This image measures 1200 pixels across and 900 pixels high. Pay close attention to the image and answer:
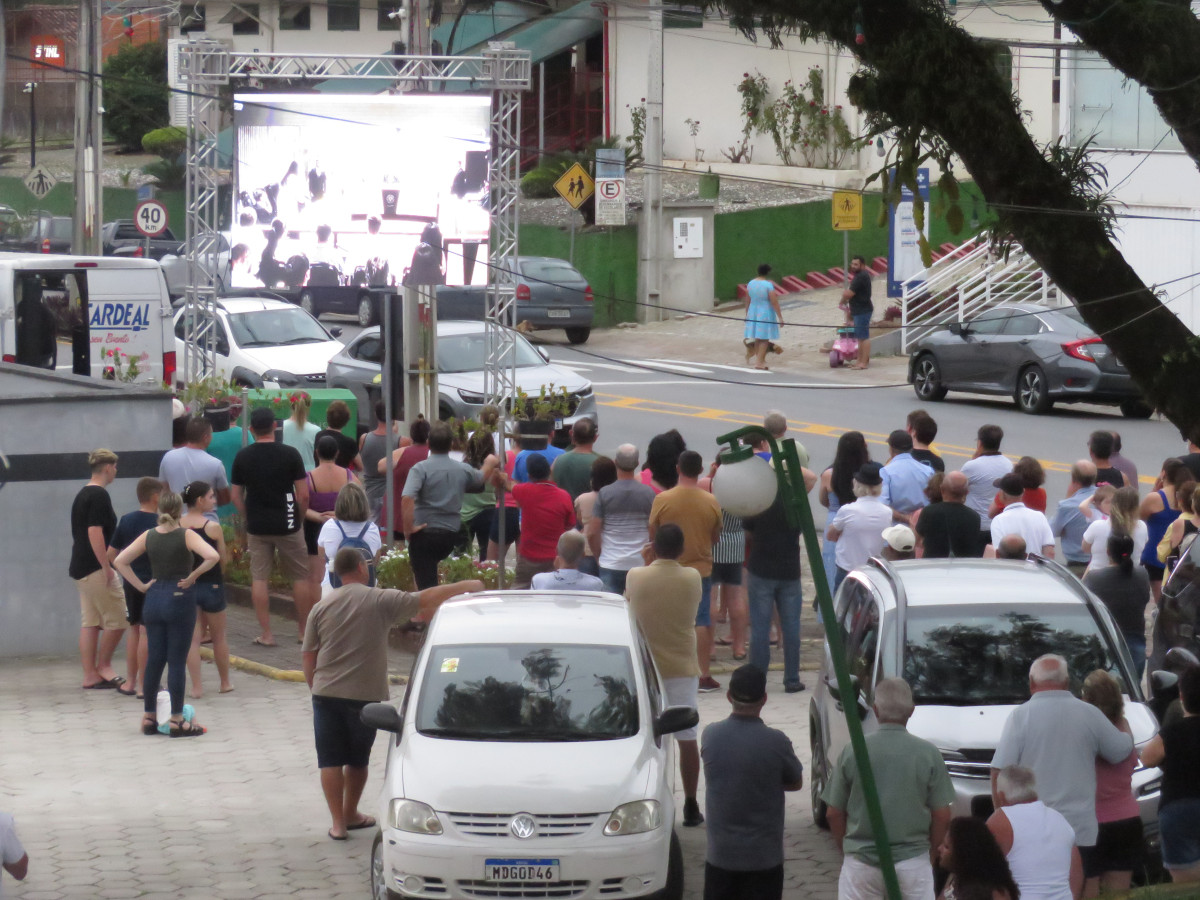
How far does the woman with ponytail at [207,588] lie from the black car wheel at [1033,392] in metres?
14.7

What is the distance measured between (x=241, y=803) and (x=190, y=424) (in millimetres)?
3829

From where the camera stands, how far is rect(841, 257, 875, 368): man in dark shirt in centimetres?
2794

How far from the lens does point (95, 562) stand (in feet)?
38.4

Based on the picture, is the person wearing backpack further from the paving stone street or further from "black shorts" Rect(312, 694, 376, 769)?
"black shorts" Rect(312, 694, 376, 769)

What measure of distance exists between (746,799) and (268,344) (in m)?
18.4

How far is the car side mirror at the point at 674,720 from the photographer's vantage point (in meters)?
7.61

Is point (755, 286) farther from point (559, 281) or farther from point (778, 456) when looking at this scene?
point (778, 456)

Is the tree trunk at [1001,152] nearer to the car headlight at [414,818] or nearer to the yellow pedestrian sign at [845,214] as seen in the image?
the car headlight at [414,818]

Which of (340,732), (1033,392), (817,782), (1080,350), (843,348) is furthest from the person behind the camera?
(843,348)

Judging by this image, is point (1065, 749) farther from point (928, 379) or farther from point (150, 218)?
point (150, 218)

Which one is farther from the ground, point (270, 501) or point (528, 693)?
point (270, 501)

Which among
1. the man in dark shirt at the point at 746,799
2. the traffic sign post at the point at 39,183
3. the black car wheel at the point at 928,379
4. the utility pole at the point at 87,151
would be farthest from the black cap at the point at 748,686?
the traffic sign post at the point at 39,183

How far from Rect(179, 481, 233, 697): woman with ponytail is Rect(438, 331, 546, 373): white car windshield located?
9.62 metres

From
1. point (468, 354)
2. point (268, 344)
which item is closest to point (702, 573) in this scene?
point (468, 354)
